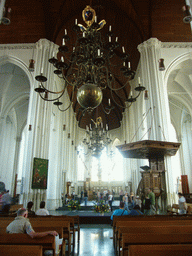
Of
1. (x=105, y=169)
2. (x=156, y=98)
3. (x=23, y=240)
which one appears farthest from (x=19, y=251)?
(x=105, y=169)

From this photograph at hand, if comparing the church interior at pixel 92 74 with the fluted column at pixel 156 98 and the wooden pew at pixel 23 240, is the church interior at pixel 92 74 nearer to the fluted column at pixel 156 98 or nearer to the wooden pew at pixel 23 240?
the fluted column at pixel 156 98

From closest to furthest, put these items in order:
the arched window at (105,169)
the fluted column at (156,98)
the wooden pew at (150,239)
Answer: the wooden pew at (150,239) < the fluted column at (156,98) < the arched window at (105,169)

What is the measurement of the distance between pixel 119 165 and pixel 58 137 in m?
12.3

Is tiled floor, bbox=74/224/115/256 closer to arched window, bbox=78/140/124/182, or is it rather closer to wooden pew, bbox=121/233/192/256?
wooden pew, bbox=121/233/192/256

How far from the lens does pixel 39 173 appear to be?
357 inches

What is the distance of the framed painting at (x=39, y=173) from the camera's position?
8869mm

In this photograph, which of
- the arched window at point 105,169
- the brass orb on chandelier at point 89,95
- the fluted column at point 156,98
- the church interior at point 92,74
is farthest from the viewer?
the arched window at point 105,169

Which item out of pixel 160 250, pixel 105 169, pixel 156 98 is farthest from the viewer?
pixel 105 169

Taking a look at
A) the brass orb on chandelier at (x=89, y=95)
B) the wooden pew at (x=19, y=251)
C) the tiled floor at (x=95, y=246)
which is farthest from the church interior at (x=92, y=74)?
the tiled floor at (x=95, y=246)

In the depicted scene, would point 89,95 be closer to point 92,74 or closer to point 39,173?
point 92,74

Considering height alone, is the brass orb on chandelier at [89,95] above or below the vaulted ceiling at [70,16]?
below

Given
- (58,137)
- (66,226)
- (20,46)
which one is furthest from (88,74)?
(58,137)

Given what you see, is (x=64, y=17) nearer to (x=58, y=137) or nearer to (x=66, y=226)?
(x=58, y=137)

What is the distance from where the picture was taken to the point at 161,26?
38.0 feet
